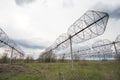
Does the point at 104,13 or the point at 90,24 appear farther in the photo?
the point at 90,24

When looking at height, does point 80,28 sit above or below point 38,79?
above

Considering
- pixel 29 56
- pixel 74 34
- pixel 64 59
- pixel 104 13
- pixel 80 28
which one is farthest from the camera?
pixel 29 56

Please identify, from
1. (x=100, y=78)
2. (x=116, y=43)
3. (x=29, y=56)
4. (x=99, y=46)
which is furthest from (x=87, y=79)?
(x=29, y=56)

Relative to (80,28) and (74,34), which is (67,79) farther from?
(74,34)

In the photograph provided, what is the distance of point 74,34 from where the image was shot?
15445 millimetres

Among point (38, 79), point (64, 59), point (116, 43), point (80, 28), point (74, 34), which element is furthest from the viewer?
point (64, 59)

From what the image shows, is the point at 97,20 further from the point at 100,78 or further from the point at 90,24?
the point at 100,78

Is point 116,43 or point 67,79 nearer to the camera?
point 67,79

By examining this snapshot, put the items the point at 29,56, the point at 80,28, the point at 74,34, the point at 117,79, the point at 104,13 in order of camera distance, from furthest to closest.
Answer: the point at 29,56 → the point at 74,34 → the point at 80,28 → the point at 104,13 → the point at 117,79

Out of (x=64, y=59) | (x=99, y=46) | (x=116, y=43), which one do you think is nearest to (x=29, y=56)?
(x=64, y=59)

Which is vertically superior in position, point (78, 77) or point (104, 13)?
point (104, 13)

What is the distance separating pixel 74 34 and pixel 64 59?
30255mm

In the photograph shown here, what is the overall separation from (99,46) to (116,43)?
539cm

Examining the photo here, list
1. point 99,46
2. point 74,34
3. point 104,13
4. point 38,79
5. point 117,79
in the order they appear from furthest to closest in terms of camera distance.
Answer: point 99,46
point 74,34
point 38,79
point 104,13
point 117,79
